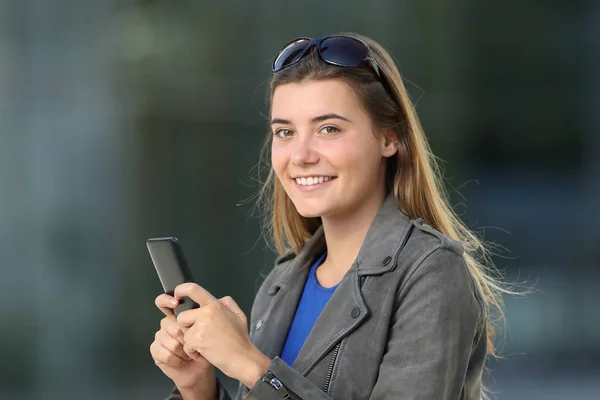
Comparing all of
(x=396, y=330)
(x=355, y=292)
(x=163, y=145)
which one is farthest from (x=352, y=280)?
(x=163, y=145)

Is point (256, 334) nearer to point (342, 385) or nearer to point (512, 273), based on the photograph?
point (342, 385)

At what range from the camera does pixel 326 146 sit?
Answer: 2.27m

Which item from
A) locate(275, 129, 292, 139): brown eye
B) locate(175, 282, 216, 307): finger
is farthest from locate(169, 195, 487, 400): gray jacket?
locate(275, 129, 292, 139): brown eye

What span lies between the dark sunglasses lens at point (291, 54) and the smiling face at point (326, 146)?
79mm

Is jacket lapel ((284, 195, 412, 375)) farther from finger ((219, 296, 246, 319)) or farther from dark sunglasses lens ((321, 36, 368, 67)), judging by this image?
dark sunglasses lens ((321, 36, 368, 67))

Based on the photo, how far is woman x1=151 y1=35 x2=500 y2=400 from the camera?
2.06 metres

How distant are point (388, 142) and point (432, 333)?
616 mm

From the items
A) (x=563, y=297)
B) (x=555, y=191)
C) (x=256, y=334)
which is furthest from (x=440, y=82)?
(x=256, y=334)

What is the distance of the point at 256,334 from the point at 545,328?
573cm

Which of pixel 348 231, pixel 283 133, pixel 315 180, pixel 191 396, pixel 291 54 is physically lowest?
pixel 191 396

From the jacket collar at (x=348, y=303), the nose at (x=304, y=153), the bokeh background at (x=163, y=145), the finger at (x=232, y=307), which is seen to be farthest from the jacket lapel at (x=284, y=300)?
the bokeh background at (x=163, y=145)

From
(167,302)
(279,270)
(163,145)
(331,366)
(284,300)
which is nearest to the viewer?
(331,366)

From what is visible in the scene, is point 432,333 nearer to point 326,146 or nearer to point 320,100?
point 326,146

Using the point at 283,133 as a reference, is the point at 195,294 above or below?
below
